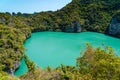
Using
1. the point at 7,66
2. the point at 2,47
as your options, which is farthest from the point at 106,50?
the point at 2,47

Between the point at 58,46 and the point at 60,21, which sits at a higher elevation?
the point at 60,21

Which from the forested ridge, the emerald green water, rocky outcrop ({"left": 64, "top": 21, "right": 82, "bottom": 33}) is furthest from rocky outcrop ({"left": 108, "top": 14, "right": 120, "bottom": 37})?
rocky outcrop ({"left": 64, "top": 21, "right": 82, "bottom": 33})

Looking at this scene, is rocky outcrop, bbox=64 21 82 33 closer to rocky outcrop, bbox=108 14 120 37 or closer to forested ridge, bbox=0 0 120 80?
forested ridge, bbox=0 0 120 80

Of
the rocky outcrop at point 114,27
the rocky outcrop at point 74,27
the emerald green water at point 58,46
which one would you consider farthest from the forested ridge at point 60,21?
the emerald green water at point 58,46

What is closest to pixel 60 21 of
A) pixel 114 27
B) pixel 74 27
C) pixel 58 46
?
pixel 74 27

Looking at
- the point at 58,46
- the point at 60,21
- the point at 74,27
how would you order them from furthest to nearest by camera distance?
the point at 60,21, the point at 74,27, the point at 58,46

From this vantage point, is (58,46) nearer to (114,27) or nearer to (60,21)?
(114,27)

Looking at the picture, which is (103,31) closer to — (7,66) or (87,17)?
(87,17)
